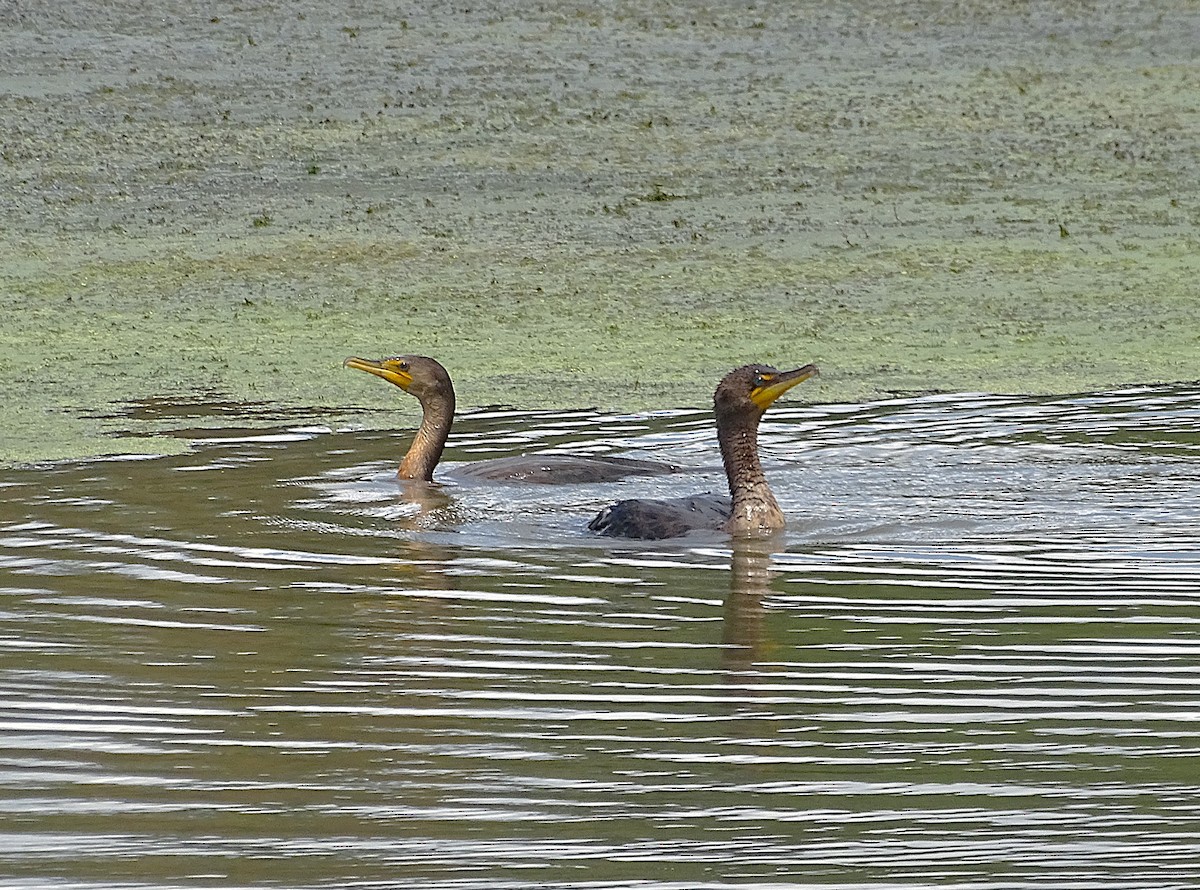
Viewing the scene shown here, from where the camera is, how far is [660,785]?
4.54m

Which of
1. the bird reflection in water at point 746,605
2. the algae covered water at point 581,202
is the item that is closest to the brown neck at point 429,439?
the algae covered water at point 581,202

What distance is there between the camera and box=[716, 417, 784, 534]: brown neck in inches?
329

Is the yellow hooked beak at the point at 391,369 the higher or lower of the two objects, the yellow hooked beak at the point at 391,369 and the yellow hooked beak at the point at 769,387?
the lower

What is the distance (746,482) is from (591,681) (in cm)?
311

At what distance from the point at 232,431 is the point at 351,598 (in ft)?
11.0

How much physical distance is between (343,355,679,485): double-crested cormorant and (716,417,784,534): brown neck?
0.64 m

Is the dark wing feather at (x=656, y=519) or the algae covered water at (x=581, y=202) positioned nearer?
the dark wing feather at (x=656, y=519)

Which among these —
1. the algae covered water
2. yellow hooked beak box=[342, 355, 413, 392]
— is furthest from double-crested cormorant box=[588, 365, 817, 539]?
the algae covered water

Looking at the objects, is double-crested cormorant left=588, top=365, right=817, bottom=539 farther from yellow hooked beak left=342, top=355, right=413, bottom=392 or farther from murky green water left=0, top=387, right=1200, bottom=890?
yellow hooked beak left=342, top=355, right=413, bottom=392

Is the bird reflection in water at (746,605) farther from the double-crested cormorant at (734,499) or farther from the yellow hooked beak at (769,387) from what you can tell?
the yellow hooked beak at (769,387)

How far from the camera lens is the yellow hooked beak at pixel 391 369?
404 inches

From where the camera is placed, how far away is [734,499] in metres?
8.51

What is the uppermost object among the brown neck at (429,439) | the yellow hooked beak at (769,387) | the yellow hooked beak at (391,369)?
the yellow hooked beak at (769,387)

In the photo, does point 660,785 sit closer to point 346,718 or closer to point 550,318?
point 346,718
